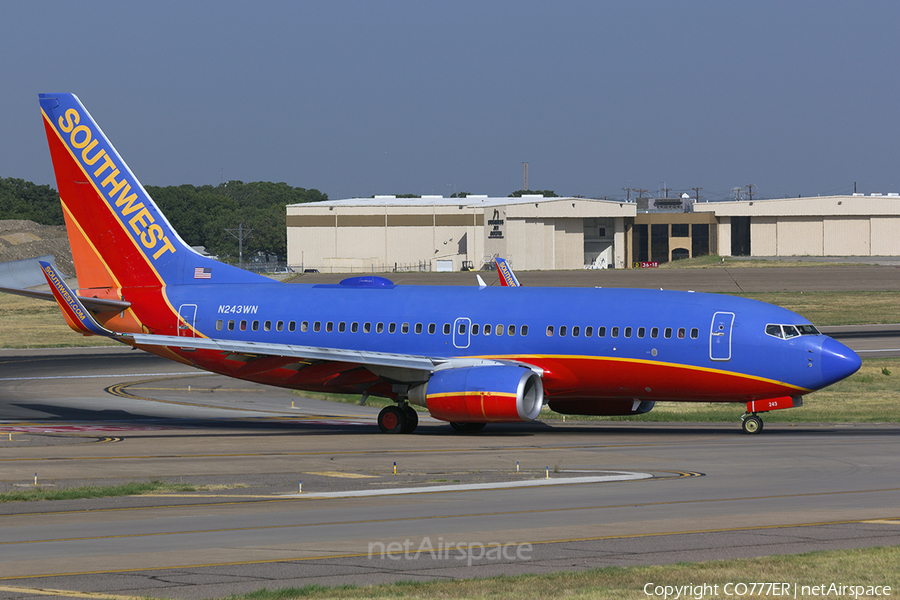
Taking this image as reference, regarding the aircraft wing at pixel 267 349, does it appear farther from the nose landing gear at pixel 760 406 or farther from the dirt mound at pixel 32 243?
the dirt mound at pixel 32 243

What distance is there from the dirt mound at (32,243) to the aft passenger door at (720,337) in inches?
5264

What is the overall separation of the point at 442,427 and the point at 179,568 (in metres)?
22.4

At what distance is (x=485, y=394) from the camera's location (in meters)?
31.7

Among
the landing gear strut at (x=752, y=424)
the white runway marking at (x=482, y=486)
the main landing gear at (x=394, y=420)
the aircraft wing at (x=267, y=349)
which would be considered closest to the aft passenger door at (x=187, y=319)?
the aircraft wing at (x=267, y=349)

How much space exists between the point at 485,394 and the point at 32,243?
15074 centimetres

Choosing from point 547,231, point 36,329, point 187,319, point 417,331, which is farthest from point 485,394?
point 547,231

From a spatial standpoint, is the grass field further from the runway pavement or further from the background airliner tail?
the runway pavement

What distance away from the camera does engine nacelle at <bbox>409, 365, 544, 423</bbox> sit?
31.5 m

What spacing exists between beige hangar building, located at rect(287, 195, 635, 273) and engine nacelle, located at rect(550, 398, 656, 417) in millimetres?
127840

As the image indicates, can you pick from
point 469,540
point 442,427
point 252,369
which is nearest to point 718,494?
point 469,540

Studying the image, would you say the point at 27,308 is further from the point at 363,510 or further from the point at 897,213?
the point at 897,213

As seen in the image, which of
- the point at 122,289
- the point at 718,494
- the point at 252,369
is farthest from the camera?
the point at 122,289

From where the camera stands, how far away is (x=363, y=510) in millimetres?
19766

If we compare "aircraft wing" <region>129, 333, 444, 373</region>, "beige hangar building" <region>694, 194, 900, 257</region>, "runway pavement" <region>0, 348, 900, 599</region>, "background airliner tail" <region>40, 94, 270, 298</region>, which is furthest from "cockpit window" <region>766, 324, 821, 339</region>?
"beige hangar building" <region>694, 194, 900, 257</region>
